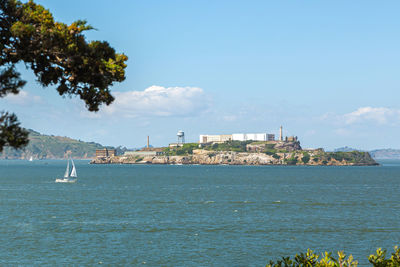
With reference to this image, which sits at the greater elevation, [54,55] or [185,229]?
[54,55]

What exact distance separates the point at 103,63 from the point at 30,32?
9.70 ft

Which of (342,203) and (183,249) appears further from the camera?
(342,203)

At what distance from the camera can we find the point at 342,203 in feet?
375

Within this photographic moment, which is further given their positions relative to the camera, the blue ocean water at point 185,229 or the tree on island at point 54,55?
the blue ocean water at point 185,229

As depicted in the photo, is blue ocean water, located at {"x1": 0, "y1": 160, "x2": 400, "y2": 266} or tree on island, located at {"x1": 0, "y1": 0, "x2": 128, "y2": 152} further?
blue ocean water, located at {"x1": 0, "y1": 160, "x2": 400, "y2": 266}

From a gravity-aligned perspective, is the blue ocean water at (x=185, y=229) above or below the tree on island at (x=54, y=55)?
below

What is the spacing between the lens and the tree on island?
1797cm

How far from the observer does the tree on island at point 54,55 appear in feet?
59.0

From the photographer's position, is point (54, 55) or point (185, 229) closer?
point (54, 55)

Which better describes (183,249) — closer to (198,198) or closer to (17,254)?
(17,254)

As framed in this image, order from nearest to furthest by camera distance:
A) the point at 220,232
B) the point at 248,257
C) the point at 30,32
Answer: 1. the point at 30,32
2. the point at 248,257
3. the point at 220,232

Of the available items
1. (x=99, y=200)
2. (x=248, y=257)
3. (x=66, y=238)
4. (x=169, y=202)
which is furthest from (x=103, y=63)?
(x=99, y=200)

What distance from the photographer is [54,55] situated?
18812mm

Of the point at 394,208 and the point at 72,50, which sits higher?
the point at 72,50
